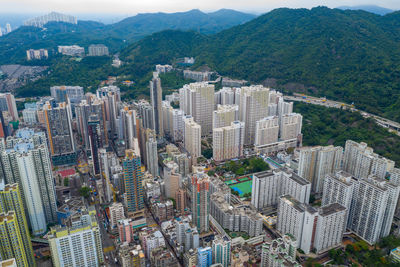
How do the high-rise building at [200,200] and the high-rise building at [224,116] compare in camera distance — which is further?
the high-rise building at [224,116]

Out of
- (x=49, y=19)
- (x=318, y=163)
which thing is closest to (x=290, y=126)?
(x=318, y=163)

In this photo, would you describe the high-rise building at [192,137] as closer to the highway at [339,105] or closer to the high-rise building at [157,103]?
the high-rise building at [157,103]

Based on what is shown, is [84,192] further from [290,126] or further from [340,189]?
[290,126]

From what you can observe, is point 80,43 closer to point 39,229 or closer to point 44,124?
point 44,124

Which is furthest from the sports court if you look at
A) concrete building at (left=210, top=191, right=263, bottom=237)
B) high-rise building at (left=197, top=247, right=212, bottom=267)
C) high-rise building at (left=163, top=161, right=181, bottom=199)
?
high-rise building at (left=197, top=247, right=212, bottom=267)

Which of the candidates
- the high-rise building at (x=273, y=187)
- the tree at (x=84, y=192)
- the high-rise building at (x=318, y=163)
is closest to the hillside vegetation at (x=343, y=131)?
the high-rise building at (x=318, y=163)

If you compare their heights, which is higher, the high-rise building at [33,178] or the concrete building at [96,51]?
the concrete building at [96,51]

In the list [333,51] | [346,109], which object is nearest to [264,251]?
[346,109]
